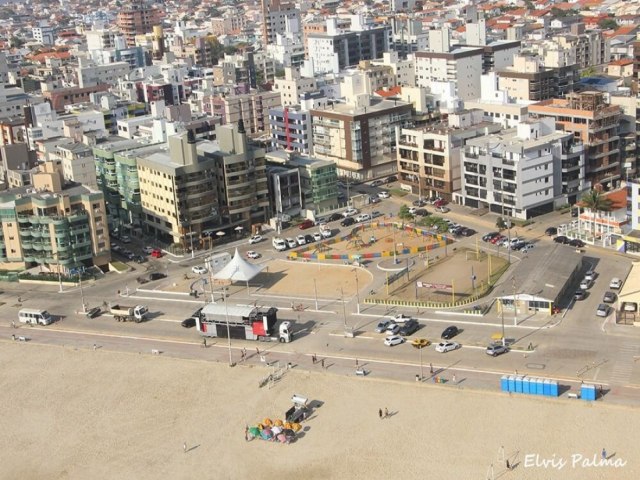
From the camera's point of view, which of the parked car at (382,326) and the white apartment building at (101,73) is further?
the white apartment building at (101,73)

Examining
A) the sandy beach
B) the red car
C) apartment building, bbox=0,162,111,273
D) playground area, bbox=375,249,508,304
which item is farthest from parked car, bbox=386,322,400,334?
apartment building, bbox=0,162,111,273

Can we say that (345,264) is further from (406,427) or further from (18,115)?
(18,115)

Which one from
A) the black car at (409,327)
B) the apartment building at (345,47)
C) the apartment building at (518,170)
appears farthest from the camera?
the apartment building at (345,47)

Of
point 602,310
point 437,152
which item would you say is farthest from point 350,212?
point 602,310

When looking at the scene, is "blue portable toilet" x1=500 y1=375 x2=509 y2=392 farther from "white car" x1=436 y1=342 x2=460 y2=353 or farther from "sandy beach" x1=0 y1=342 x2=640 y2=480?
"white car" x1=436 y1=342 x2=460 y2=353

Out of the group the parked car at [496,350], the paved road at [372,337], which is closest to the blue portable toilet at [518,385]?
the paved road at [372,337]

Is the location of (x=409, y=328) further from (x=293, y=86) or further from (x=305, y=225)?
(x=293, y=86)

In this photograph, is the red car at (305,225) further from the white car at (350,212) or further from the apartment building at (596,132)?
the apartment building at (596,132)

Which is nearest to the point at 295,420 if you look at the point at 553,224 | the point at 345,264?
the point at 345,264
